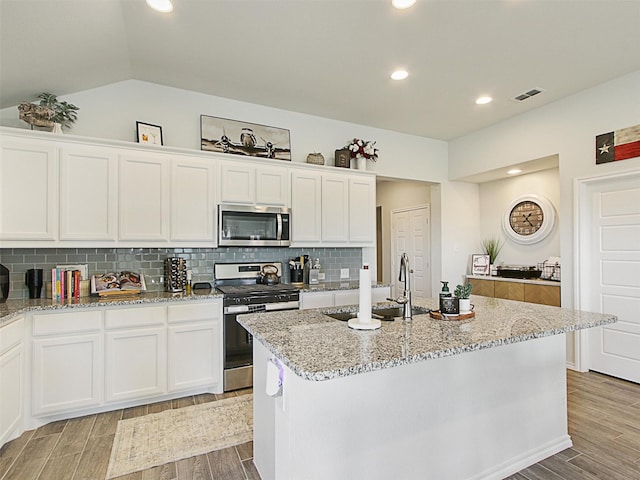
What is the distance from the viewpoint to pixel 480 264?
5414mm

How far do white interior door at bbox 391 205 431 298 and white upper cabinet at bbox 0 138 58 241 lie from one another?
14.7 ft

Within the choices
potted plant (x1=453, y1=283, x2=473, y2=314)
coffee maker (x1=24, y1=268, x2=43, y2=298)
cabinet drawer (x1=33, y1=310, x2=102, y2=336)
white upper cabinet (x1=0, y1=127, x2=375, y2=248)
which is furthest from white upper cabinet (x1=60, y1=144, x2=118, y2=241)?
potted plant (x1=453, y1=283, x2=473, y2=314)

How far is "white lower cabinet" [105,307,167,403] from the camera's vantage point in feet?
9.27

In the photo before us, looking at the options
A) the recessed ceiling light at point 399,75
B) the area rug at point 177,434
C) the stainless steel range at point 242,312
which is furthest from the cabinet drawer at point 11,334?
the recessed ceiling light at point 399,75

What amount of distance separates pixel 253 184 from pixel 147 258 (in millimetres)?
1270

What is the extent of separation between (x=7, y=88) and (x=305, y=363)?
334cm

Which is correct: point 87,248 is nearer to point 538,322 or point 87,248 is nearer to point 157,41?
point 157,41

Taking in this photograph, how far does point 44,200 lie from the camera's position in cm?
282

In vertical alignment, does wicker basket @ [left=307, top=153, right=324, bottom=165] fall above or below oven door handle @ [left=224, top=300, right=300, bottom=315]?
above

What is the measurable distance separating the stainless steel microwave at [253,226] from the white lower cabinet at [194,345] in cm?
68

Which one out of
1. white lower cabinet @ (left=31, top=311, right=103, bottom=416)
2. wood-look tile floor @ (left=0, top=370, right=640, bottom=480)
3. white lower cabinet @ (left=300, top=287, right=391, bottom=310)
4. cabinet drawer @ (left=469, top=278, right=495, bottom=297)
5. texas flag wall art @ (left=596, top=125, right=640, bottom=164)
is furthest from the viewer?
cabinet drawer @ (left=469, top=278, right=495, bottom=297)

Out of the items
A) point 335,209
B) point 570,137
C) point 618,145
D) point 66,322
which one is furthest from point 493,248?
point 66,322

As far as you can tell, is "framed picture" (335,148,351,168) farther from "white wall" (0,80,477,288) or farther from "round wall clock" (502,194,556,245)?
"round wall clock" (502,194,556,245)

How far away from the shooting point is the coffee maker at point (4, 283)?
2.76 meters
